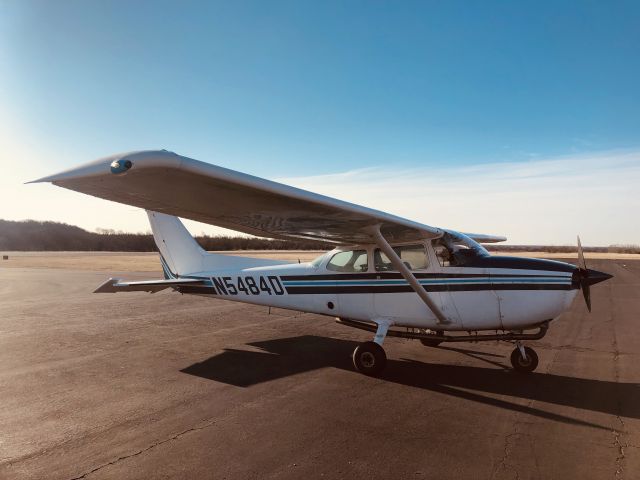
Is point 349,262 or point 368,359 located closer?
point 368,359

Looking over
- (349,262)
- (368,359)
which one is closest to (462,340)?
(368,359)

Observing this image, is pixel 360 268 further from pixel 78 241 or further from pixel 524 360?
pixel 78 241

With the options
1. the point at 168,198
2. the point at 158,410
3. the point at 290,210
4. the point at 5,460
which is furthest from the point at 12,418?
the point at 290,210

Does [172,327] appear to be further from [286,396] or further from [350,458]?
[350,458]

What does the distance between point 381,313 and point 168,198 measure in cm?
406

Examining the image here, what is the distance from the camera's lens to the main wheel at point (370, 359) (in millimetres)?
6312

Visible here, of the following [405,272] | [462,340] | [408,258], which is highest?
[408,258]

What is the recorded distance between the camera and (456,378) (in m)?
6.23

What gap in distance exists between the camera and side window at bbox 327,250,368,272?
7398 millimetres

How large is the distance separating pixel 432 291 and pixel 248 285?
12.1 ft

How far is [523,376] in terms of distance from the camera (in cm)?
634

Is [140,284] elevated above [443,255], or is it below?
below

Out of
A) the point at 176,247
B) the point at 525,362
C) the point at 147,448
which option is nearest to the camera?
the point at 147,448

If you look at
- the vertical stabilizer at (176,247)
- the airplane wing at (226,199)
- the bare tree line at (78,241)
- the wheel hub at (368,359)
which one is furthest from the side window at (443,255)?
the bare tree line at (78,241)
